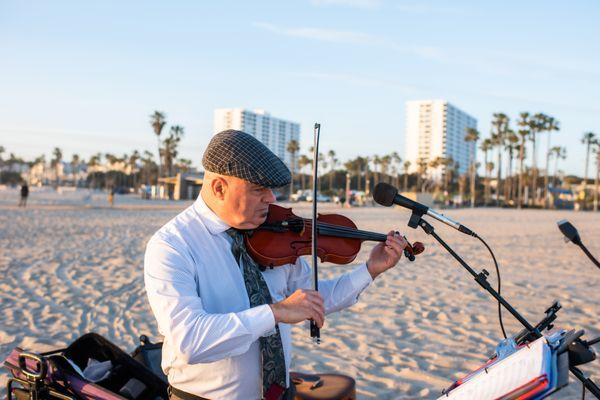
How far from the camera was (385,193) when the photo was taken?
2.51 meters

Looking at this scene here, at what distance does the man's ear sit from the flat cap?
0.04m

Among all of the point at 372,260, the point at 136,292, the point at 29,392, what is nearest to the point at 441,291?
the point at 136,292

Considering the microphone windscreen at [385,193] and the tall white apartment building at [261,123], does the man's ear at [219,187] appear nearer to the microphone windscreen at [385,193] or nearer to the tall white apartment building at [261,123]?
the microphone windscreen at [385,193]

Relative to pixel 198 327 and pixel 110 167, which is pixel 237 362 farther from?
pixel 110 167

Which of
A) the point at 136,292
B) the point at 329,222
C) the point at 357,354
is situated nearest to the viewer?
the point at 329,222

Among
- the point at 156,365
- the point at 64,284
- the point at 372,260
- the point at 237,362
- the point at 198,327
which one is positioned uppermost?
the point at 372,260

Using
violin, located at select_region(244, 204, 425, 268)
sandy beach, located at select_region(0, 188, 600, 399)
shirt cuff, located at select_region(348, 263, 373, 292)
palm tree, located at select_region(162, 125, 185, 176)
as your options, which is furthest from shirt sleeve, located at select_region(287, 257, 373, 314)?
palm tree, located at select_region(162, 125, 185, 176)

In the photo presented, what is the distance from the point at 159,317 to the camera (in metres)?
2.03

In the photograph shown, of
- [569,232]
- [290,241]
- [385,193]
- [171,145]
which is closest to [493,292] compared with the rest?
[569,232]

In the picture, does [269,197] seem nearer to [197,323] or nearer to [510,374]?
[197,323]

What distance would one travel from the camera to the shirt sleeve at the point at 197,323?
6.38 ft

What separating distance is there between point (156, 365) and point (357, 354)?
2.47 meters

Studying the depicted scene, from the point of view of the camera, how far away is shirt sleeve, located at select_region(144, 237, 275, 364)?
194 centimetres

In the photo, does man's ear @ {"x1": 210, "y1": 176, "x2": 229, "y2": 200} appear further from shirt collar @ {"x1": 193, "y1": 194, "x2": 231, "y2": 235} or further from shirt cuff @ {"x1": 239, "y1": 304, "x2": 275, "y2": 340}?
shirt cuff @ {"x1": 239, "y1": 304, "x2": 275, "y2": 340}
